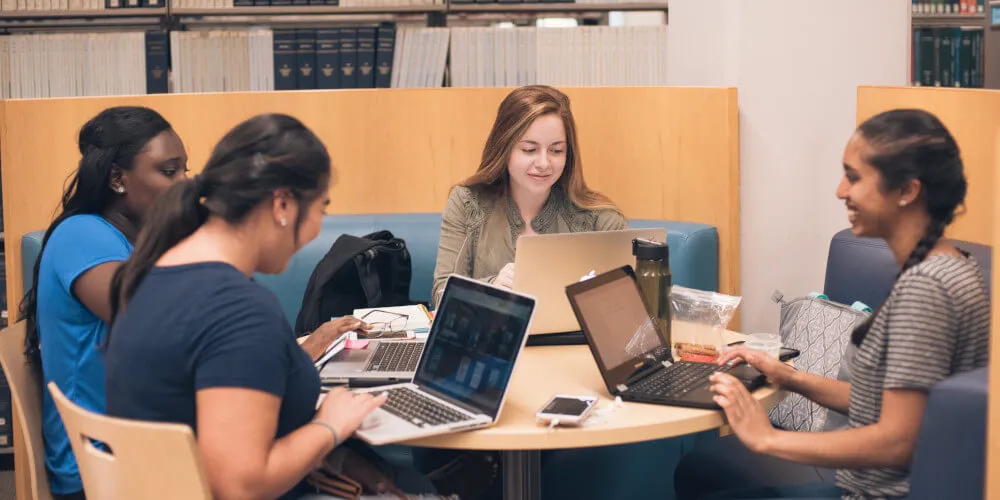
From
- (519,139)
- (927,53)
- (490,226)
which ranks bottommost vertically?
(490,226)

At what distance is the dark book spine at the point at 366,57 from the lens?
4406 millimetres

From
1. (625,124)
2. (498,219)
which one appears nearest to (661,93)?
(625,124)

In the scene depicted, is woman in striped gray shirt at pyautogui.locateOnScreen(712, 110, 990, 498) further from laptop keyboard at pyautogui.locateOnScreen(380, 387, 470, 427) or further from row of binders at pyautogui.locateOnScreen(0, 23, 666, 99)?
row of binders at pyautogui.locateOnScreen(0, 23, 666, 99)

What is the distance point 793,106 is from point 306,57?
2.06 meters

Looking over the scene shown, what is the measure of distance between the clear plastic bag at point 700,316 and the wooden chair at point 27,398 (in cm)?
141

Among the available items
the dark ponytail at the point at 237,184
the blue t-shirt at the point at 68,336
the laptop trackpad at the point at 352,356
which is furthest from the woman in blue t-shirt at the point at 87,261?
the laptop trackpad at the point at 352,356

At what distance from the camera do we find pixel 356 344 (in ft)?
8.04

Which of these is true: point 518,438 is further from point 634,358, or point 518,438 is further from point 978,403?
point 978,403

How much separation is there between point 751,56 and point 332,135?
58.4 inches

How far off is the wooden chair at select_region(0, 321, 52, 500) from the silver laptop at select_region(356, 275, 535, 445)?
736 millimetres

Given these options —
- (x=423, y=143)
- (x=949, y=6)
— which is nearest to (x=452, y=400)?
(x=423, y=143)

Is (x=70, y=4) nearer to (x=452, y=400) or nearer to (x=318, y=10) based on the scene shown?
(x=318, y=10)

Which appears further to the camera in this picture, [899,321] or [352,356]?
[352,356]

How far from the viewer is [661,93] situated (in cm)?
365
